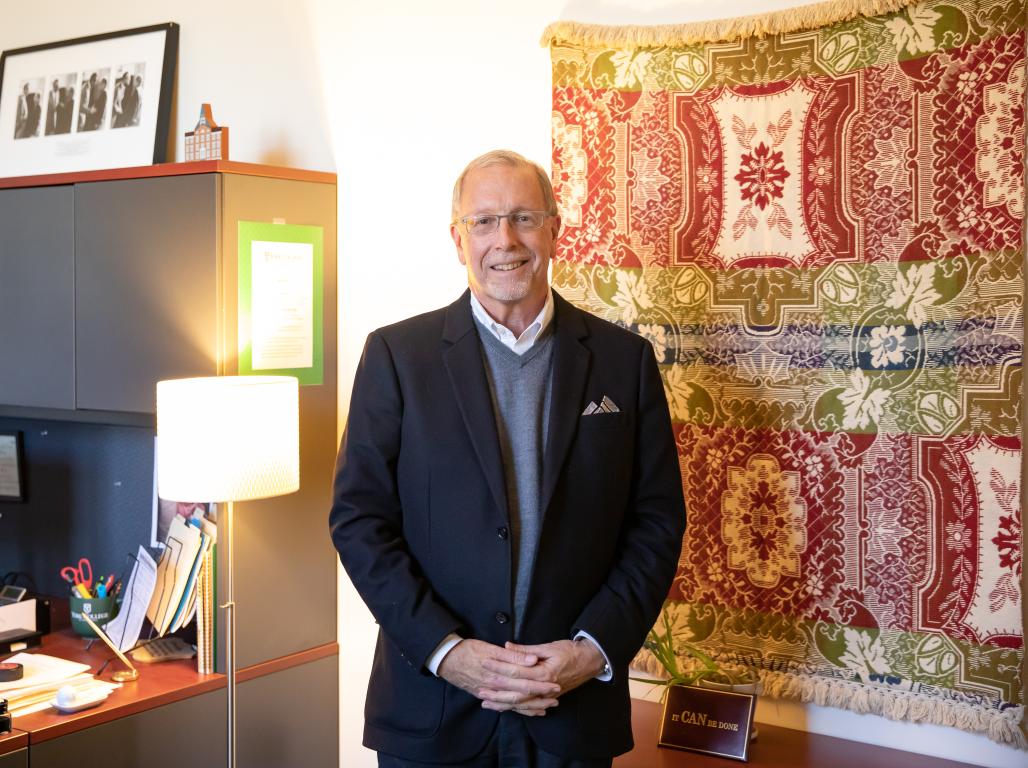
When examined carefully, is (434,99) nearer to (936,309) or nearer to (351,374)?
(351,374)

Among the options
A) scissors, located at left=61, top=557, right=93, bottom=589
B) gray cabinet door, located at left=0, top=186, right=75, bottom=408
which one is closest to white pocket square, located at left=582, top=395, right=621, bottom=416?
gray cabinet door, located at left=0, top=186, right=75, bottom=408

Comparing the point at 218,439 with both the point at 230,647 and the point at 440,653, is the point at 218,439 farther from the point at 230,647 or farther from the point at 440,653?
the point at 440,653

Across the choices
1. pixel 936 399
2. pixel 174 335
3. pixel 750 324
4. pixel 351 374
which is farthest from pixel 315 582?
pixel 936 399

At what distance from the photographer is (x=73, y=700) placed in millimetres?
2314

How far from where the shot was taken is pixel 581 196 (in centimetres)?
248

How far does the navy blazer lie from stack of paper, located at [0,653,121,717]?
840 mm

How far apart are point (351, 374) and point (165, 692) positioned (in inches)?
36.1

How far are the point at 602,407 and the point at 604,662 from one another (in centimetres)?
44

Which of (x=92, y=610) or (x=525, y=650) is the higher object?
(x=525, y=650)

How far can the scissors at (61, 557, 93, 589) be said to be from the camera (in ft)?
9.88

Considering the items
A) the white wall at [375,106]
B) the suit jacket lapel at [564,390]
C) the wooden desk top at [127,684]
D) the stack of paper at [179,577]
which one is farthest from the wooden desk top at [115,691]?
the suit jacket lapel at [564,390]

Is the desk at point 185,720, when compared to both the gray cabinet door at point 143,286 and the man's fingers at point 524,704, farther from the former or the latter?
the man's fingers at point 524,704

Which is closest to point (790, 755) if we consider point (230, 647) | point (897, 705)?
point (897, 705)

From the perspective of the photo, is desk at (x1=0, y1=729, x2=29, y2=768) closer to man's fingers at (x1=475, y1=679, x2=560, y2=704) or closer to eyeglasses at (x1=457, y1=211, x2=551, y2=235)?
man's fingers at (x1=475, y1=679, x2=560, y2=704)
